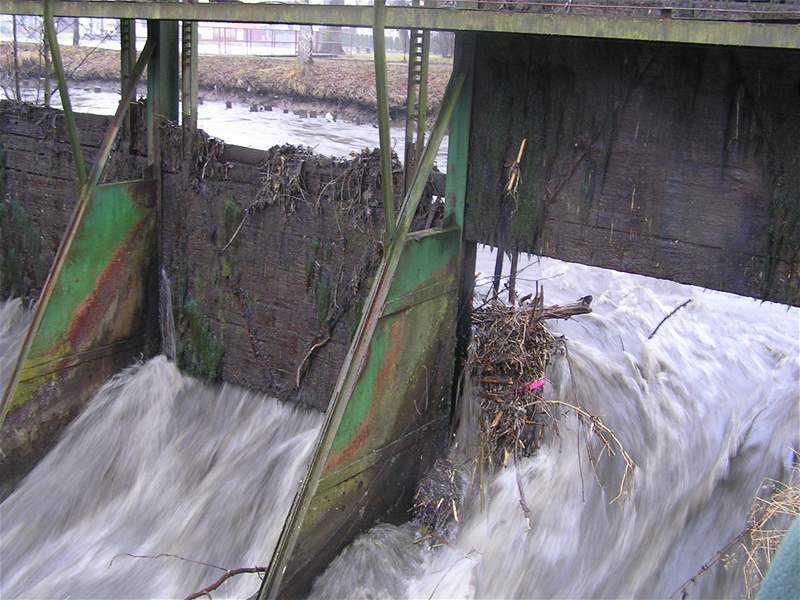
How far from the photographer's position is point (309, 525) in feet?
16.2

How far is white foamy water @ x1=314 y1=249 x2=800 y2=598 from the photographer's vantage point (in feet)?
17.7

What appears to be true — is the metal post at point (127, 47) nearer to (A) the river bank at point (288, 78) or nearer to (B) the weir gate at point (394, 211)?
(B) the weir gate at point (394, 211)

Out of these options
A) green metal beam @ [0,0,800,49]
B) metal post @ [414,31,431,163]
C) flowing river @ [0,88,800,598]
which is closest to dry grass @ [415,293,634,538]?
flowing river @ [0,88,800,598]

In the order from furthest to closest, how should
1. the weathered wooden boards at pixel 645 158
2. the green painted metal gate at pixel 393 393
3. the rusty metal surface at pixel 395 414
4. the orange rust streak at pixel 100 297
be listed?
the orange rust streak at pixel 100 297 < the rusty metal surface at pixel 395 414 < the green painted metal gate at pixel 393 393 < the weathered wooden boards at pixel 645 158

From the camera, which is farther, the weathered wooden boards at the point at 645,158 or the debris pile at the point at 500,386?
the debris pile at the point at 500,386

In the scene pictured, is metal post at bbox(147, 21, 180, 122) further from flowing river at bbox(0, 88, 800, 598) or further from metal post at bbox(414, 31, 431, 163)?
metal post at bbox(414, 31, 431, 163)

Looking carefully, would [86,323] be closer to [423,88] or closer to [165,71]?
[165,71]

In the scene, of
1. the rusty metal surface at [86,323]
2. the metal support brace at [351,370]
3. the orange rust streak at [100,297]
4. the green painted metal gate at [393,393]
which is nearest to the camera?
the metal support brace at [351,370]

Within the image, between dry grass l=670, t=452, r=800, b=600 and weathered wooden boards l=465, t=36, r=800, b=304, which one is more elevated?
weathered wooden boards l=465, t=36, r=800, b=304

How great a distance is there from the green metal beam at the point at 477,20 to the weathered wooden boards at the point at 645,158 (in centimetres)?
53

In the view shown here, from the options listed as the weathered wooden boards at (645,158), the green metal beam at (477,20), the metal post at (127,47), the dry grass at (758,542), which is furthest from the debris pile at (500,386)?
the metal post at (127,47)

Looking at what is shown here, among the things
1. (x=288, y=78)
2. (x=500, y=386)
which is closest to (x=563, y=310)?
(x=500, y=386)

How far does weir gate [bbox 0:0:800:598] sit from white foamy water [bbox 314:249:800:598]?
46 centimetres

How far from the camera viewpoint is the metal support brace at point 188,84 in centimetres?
669
